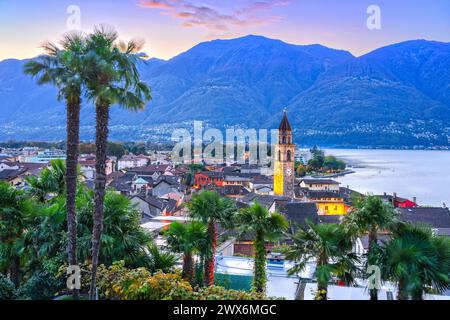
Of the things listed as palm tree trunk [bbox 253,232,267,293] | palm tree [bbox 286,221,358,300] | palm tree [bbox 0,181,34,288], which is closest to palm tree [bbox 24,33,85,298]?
palm tree [bbox 0,181,34,288]

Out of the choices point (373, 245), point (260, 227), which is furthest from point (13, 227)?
point (373, 245)

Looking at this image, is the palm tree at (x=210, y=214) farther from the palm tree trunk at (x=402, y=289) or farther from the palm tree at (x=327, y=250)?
the palm tree trunk at (x=402, y=289)

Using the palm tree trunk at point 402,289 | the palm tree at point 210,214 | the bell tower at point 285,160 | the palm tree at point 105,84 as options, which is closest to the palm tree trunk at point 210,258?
the palm tree at point 210,214

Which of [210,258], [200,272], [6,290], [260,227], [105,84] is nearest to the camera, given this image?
[105,84]

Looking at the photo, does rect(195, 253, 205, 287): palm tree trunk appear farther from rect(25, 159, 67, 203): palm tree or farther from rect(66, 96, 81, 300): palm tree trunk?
rect(25, 159, 67, 203): palm tree

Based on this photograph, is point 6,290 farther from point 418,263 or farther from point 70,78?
point 418,263
